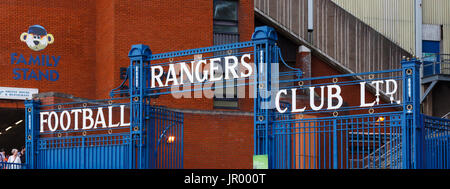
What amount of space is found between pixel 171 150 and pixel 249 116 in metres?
9.26

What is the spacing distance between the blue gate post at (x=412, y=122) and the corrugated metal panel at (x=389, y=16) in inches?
855

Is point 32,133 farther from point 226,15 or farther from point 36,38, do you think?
point 226,15

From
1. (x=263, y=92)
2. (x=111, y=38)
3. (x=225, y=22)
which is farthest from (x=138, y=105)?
(x=225, y=22)

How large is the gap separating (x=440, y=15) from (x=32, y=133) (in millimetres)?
24635

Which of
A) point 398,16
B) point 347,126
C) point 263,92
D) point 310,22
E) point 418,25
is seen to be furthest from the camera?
point 418,25

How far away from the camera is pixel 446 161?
52.8ft

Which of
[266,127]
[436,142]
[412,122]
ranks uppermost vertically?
[412,122]

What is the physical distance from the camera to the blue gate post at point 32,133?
19.5 metres

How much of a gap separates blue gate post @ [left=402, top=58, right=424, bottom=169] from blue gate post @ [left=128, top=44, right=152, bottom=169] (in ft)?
20.7

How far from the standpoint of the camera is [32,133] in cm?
1952

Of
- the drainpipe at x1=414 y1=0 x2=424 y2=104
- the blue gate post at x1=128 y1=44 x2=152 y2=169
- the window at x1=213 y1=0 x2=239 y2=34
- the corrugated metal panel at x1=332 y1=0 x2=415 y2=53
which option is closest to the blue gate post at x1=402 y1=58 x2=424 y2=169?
the blue gate post at x1=128 y1=44 x2=152 y2=169

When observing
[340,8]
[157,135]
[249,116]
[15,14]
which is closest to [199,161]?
[249,116]

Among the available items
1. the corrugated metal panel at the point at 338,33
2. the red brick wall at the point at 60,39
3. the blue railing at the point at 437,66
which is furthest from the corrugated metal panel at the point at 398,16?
the red brick wall at the point at 60,39

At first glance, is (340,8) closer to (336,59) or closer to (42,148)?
(336,59)
